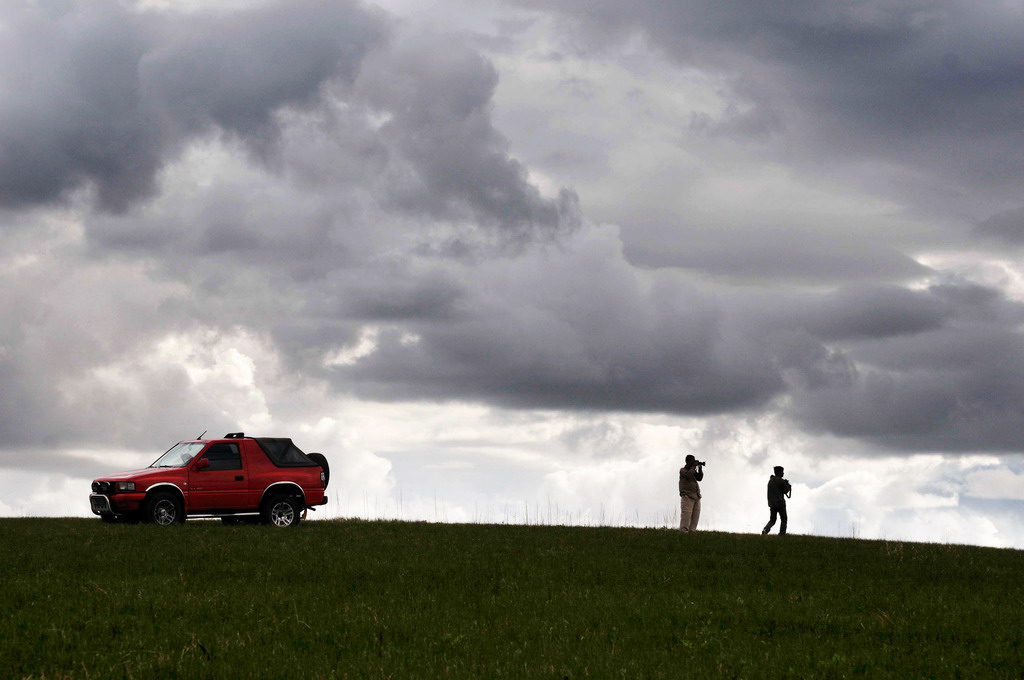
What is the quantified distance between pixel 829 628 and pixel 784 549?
400 inches

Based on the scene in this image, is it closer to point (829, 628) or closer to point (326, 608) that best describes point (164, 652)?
point (326, 608)

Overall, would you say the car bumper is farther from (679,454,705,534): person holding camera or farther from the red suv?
(679,454,705,534): person holding camera

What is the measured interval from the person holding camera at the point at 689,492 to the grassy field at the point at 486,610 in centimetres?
595

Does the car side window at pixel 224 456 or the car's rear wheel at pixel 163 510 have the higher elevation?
the car side window at pixel 224 456

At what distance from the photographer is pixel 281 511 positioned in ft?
91.0

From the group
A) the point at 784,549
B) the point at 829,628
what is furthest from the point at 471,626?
the point at 784,549

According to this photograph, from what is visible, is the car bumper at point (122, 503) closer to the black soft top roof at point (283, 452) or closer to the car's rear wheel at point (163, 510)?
the car's rear wheel at point (163, 510)

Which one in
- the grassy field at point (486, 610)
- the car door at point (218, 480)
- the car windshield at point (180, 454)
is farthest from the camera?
the car windshield at point (180, 454)

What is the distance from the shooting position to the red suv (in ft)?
86.6

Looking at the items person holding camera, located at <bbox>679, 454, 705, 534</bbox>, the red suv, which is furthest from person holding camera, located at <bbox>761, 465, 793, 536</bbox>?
the red suv

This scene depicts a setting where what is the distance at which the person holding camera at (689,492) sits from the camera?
2911cm

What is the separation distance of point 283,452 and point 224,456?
1501mm

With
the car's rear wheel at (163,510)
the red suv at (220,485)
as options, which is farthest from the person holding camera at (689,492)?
the car's rear wheel at (163,510)

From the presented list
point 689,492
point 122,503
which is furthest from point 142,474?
point 689,492
